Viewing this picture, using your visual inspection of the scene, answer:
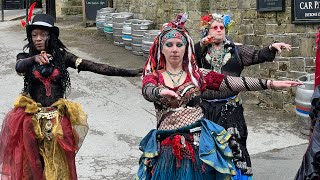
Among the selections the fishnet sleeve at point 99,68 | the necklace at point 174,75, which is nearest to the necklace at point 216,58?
the fishnet sleeve at point 99,68

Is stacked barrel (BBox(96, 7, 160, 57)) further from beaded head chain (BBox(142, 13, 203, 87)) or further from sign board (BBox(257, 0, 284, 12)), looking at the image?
beaded head chain (BBox(142, 13, 203, 87))

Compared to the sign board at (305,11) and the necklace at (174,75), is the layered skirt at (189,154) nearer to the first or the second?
the necklace at (174,75)

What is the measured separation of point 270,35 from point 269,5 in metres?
0.48

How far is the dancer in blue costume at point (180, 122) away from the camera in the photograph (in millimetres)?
4305

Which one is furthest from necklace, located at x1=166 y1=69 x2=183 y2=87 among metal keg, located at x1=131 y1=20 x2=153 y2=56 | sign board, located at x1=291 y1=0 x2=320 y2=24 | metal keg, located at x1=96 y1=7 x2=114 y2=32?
metal keg, located at x1=96 y1=7 x2=114 y2=32

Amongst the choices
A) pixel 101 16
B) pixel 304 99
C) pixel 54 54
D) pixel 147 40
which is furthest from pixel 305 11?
pixel 101 16

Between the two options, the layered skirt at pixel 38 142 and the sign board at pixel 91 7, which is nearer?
the layered skirt at pixel 38 142

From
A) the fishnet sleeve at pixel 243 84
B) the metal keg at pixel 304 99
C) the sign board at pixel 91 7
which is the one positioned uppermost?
the sign board at pixel 91 7

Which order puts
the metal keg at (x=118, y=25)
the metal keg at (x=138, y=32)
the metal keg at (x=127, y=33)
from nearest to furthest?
1. the metal keg at (x=138, y=32)
2. the metal keg at (x=127, y=33)
3. the metal keg at (x=118, y=25)

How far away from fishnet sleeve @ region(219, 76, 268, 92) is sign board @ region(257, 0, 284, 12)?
4.69 metres

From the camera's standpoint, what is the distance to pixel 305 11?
8594mm

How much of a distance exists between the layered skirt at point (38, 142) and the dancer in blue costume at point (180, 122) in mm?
780

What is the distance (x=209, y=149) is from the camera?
4289mm

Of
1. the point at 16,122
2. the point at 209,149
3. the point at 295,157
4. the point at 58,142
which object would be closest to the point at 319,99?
the point at 209,149
